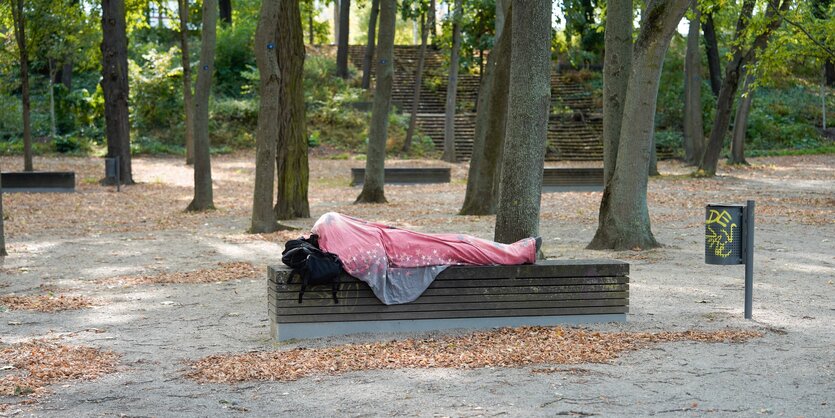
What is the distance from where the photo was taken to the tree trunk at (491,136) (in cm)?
1784

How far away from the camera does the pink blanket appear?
793 cm

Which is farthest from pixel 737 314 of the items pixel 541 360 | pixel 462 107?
pixel 462 107

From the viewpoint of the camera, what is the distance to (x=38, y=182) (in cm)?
2483

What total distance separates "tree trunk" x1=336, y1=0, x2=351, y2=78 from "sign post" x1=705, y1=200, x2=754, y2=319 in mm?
35113

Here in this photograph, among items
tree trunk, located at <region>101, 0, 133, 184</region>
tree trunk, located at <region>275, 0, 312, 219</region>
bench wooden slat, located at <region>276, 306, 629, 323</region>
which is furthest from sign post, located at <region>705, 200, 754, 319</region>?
tree trunk, located at <region>101, 0, 133, 184</region>

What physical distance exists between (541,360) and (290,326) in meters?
2.10

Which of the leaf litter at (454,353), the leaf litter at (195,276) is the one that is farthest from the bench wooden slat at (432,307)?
the leaf litter at (195,276)

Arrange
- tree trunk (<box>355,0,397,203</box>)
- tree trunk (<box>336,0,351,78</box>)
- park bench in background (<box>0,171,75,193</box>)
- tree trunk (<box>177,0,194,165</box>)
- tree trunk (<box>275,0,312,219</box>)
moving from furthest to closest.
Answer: tree trunk (<box>336,0,351,78</box>)
tree trunk (<box>177,0,194,165</box>)
park bench in background (<box>0,171,75,193</box>)
tree trunk (<box>355,0,397,203</box>)
tree trunk (<box>275,0,312,219</box>)

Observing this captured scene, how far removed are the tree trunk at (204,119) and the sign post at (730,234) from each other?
13690mm

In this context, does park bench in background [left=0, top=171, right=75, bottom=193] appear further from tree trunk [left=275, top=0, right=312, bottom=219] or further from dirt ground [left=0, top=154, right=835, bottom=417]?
tree trunk [left=275, top=0, right=312, bottom=219]

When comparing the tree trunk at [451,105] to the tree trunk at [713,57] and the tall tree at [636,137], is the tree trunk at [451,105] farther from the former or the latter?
the tall tree at [636,137]

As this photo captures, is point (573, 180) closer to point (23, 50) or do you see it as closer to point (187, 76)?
point (187, 76)

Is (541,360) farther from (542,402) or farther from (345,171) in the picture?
(345,171)

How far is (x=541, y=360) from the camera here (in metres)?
7.18
